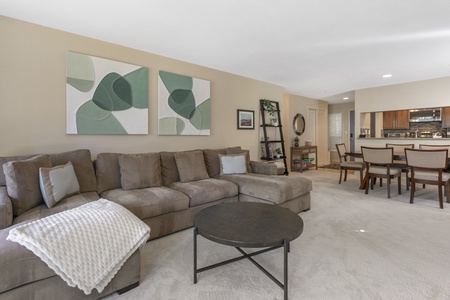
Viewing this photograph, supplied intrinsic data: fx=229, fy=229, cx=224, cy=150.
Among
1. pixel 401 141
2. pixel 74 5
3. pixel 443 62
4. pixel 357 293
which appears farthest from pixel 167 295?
pixel 401 141

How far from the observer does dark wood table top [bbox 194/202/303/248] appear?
1518 mm

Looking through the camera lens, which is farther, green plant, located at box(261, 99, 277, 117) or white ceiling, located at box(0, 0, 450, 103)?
green plant, located at box(261, 99, 277, 117)

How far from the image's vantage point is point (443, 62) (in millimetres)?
3859

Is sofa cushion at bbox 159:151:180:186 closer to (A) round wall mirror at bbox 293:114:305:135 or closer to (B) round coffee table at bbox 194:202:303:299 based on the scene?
(B) round coffee table at bbox 194:202:303:299

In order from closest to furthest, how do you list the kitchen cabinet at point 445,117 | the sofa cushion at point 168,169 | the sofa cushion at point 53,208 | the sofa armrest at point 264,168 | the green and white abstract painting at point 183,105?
1. the sofa cushion at point 53,208
2. the sofa cushion at point 168,169
3. the green and white abstract painting at point 183,105
4. the sofa armrest at point 264,168
5. the kitchen cabinet at point 445,117

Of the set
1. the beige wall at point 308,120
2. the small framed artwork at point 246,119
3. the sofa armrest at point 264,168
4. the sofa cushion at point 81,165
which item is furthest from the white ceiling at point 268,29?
the beige wall at point 308,120

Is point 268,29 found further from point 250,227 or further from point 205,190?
point 250,227

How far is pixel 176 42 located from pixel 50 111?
174 centimetres

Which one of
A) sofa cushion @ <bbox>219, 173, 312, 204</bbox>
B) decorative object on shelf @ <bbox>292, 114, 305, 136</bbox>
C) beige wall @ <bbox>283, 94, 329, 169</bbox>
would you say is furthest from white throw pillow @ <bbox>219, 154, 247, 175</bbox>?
decorative object on shelf @ <bbox>292, 114, 305, 136</bbox>

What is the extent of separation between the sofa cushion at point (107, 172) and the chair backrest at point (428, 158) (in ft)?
14.4

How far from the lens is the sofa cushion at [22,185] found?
193cm

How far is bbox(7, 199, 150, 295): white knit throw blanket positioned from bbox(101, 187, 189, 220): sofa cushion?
23.9 inches

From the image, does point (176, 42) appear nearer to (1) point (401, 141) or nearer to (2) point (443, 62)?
(2) point (443, 62)

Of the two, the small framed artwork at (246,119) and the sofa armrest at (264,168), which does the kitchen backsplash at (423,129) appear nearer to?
the small framed artwork at (246,119)
